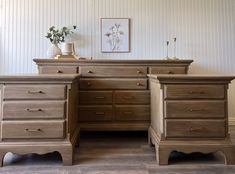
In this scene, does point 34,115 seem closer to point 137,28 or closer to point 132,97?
point 132,97

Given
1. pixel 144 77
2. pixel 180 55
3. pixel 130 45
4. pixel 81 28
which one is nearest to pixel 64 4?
pixel 81 28

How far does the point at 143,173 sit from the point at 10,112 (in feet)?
3.91

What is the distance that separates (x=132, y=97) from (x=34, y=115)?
1206 mm

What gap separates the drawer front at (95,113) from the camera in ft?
8.85

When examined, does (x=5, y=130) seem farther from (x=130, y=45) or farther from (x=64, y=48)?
(x=130, y=45)

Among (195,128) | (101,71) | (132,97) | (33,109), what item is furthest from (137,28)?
(33,109)

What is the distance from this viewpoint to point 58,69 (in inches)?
106

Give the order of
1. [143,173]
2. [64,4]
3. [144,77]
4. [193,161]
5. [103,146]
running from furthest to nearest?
[64,4] → [144,77] → [103,146] → [193,161] → [143,173]

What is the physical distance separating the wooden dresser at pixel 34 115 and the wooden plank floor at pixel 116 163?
0.13 meters

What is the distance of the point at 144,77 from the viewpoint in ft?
8.88

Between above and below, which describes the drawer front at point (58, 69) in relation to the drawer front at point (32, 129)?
above

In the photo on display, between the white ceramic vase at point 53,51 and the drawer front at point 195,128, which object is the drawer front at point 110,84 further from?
the drawer front at point 195,128

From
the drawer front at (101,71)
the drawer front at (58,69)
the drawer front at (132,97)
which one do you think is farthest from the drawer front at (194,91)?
the drawer front at (58,69)

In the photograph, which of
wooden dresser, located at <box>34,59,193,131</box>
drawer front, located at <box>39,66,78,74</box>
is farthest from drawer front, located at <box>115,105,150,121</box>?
drawer front, located at <box>39,66,78,74</box>
